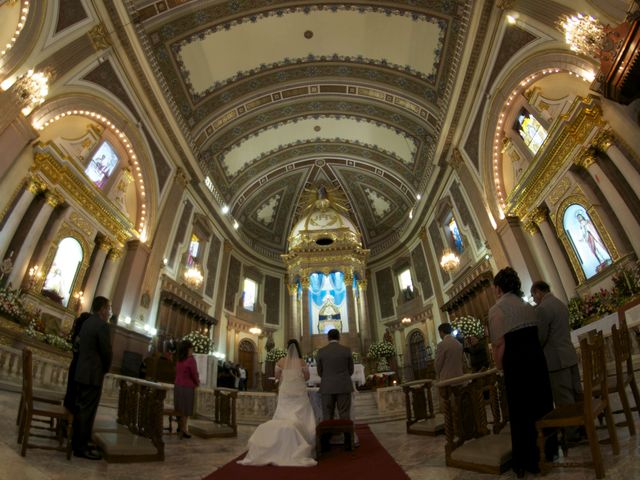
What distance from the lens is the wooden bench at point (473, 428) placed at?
2.59m

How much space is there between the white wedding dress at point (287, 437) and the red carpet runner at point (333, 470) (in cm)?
8

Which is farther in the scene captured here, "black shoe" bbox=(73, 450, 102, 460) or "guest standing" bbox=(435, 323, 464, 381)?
"guest standing" bbox=(435, 323, 464, 381)

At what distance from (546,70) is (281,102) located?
33.9 ft

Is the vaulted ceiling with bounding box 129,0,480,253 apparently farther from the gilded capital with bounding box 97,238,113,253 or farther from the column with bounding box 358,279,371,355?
the gilded capital with bounding box 97,238,113,253

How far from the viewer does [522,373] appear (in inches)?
95.7

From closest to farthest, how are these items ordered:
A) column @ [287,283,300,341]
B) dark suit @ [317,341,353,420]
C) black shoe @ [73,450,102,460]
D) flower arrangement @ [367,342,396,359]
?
black shoe @ [73,450,102,460] < dark suit @ [317,341,353,420] < flower arrangement @ [367,342,396,359] < column @ [287,283,300,341]

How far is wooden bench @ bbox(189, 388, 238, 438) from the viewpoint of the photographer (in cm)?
548

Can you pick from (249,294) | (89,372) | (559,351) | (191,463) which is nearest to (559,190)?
(559,351)

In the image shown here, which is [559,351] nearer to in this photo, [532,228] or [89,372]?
[89,372]

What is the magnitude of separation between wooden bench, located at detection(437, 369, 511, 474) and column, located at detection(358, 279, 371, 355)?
14309mm

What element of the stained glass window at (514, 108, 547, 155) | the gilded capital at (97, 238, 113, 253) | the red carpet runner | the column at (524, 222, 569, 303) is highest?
the stained glass window at (514, 108, 547, 155)

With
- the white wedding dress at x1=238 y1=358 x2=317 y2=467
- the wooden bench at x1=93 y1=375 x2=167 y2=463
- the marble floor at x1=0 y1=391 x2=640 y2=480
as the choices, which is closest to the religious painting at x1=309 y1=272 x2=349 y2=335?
the marble floor at x1=0 y1=391 x2=640 y2=480

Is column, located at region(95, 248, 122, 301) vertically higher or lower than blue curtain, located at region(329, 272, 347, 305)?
lower

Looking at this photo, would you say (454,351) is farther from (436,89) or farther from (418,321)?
(418,321)
